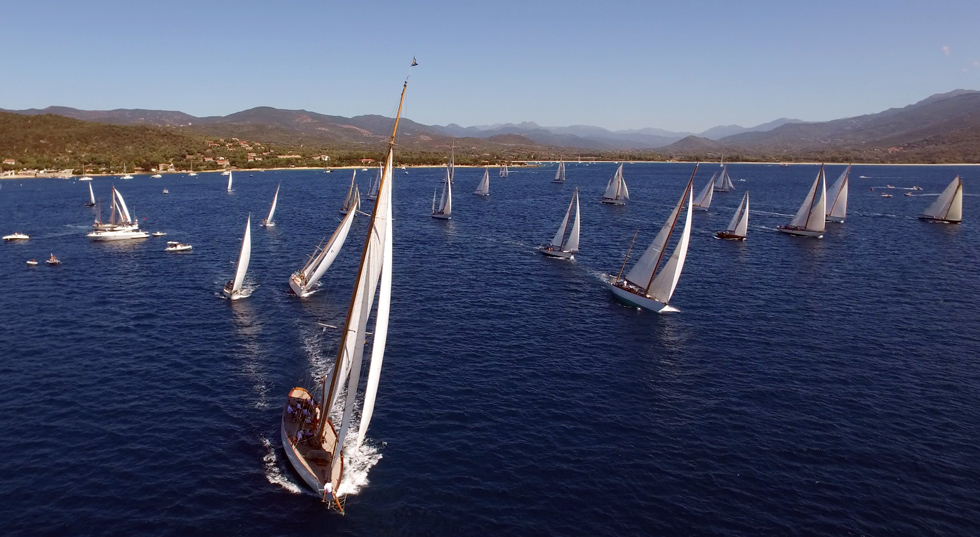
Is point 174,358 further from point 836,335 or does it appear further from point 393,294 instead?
point 836,335


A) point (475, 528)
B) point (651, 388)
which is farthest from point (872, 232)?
point (475, 528)

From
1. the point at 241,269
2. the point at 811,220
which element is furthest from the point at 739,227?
the point at 241,269

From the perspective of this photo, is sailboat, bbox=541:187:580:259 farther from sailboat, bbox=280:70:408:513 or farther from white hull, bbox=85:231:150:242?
white hull, bbox=85:231:150:242

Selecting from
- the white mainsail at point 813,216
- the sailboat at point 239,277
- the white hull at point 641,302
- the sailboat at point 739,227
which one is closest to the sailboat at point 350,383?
the sailboat at point 239,277

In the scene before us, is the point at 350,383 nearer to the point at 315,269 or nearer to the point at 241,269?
the point at 315,269

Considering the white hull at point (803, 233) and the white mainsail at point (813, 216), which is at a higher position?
the white mainsail at point (813, 216)

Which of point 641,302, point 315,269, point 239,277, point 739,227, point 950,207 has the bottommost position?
point 641,302

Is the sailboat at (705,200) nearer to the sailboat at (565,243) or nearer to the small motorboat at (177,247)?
the sailboat at (565,243)

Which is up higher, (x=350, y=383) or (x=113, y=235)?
(x=350, y=383)
